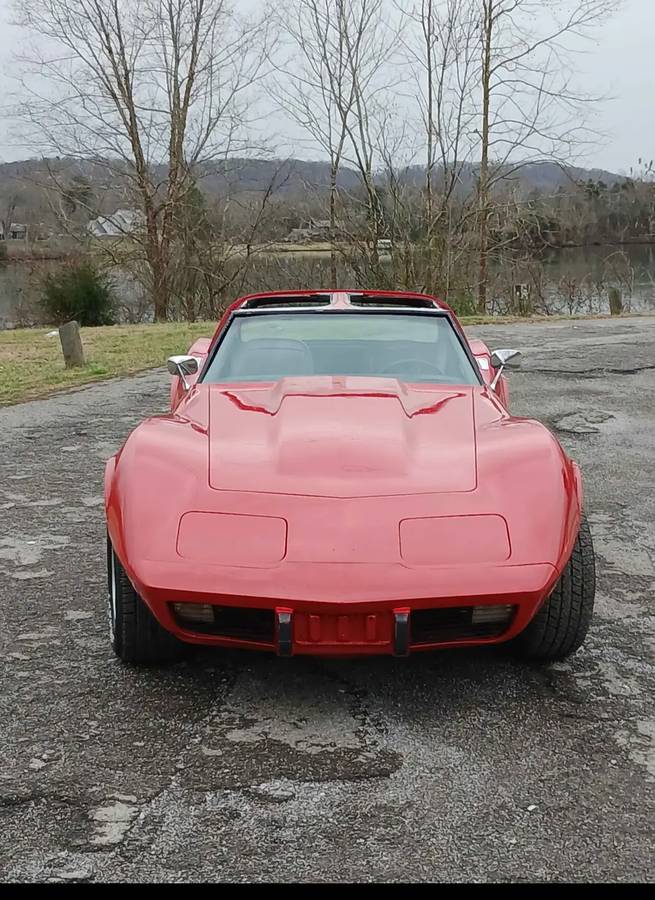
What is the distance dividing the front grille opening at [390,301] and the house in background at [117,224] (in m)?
18.1

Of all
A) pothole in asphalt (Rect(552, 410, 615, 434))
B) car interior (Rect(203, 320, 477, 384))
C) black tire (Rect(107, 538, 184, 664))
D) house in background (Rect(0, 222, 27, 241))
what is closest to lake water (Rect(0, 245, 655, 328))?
house in background (Rect(0, 222, 27, 241))

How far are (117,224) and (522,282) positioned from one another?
1035 centimetres

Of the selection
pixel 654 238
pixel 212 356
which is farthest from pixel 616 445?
pixel 654 238

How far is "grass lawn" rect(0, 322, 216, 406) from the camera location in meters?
8.98

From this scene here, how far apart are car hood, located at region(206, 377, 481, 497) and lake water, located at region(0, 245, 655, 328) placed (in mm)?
17906

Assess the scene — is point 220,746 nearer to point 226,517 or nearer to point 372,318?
point 226,517

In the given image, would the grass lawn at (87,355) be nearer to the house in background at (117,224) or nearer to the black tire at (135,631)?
the house in background at (117,224)

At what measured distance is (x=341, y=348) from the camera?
392 centimetres

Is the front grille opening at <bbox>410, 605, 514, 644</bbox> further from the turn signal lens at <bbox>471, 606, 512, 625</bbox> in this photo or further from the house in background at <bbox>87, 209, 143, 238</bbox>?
the house in background at <bbox>87, 209, 143, 238</bbox>

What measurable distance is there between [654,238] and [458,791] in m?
40.6

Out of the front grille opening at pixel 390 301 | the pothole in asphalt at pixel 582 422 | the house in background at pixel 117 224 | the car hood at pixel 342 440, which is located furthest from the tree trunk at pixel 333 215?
the car hood at pixel 342 440

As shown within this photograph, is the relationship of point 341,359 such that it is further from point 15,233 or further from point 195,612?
point 15,233

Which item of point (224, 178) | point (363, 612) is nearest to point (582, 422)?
point (363, 612)

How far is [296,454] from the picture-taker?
268cm
